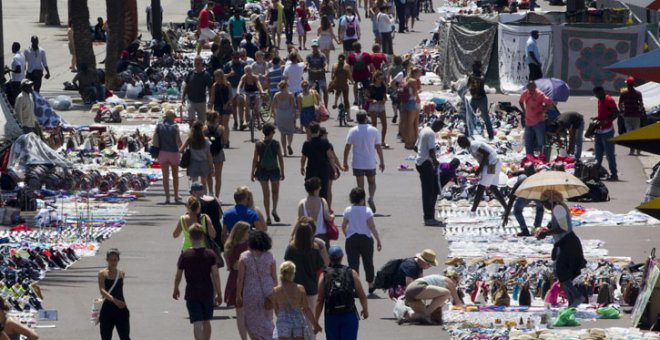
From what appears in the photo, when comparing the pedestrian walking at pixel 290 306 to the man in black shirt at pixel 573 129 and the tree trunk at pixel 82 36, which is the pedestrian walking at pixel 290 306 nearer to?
the man in black shirt at pixel 573 129

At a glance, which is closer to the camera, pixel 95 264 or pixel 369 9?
pixel 95 264

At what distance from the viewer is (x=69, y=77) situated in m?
42.3

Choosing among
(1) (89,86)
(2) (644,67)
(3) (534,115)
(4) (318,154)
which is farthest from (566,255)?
(1) (89,86)

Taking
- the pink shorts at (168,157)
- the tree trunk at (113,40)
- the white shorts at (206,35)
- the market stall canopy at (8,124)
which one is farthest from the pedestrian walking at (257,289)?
the white shorts at (206,35)

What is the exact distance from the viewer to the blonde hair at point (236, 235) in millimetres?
17594

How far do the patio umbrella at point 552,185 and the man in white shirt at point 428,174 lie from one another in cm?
231

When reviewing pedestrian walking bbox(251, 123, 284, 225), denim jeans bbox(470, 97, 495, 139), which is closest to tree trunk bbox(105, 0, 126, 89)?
denim jeans bbox(470, 97, 495, 139)

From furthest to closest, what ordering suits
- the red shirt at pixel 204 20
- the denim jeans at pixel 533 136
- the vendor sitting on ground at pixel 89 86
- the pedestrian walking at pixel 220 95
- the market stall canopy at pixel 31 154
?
the red shirt at pixel 204 20, the vendor sitting on ground at pixel 89 86, the pedestrian walking at pixel 220 95, the denim jeans at pixel 533 136, the market stall canopy at pixel 31 154

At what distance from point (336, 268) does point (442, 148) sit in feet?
46.0

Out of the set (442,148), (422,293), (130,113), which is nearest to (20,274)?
(422,293)

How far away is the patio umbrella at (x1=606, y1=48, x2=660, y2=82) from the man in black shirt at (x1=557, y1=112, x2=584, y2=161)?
461 inches

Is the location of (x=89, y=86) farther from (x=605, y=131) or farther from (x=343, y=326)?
(x=343, y=326)

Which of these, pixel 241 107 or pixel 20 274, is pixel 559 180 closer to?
pixel 20 274

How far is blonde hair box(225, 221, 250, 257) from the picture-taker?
57.7 feet
